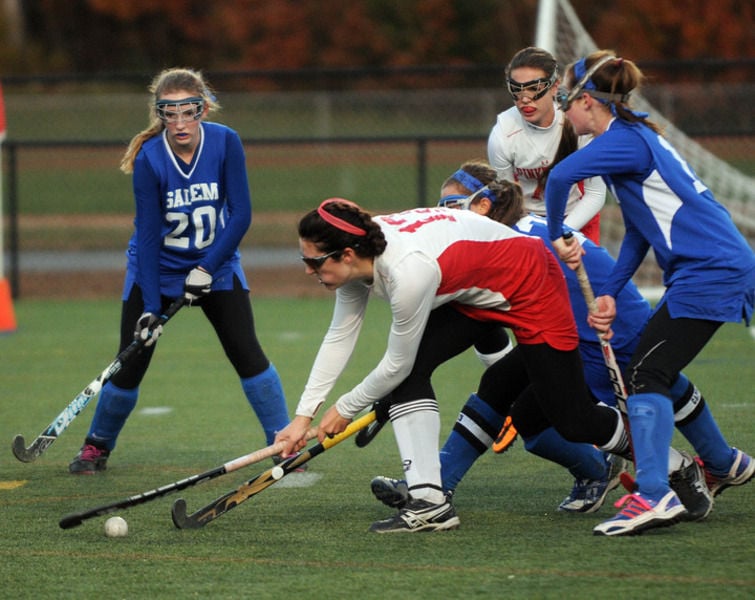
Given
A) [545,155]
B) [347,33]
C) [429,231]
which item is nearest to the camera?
[429,231]

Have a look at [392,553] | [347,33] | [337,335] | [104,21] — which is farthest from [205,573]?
[104,21]

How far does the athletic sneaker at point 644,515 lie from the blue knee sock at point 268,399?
1718 mm

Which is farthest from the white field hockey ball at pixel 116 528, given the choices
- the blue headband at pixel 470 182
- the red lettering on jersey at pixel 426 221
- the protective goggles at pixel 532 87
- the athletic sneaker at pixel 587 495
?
the protective goggles at pixel 532 87

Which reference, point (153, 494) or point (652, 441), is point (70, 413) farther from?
point (652, 441)

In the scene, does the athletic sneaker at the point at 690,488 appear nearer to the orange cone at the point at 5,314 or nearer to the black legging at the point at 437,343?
the black legging at the point at 437,343

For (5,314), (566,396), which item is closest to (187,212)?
(566,396)

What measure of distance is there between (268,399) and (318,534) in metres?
1.17

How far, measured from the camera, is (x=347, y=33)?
78.5ft

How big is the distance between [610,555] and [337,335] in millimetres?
1146

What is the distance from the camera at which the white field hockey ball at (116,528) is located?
4199 mm

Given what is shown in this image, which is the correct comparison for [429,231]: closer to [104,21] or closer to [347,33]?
[347,33]

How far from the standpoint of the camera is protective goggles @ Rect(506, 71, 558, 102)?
17.4 ft

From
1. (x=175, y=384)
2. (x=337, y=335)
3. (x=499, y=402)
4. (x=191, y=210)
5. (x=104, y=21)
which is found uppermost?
(x=104, y=21)

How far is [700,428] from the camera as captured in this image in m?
4.38
